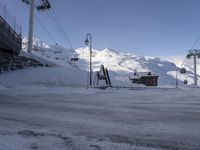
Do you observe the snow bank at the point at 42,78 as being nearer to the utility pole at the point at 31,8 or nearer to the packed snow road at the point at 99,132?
the utility pole at the point at 31,8

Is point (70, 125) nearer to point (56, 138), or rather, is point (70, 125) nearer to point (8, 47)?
point (56, 138)

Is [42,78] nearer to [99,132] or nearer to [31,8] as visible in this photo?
[31,8]

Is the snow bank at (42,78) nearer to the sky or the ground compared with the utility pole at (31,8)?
nearer to the ground


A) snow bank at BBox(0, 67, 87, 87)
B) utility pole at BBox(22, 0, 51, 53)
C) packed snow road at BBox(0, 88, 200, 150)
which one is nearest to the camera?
packed snow road at BBox(0, 88, 200, 150)

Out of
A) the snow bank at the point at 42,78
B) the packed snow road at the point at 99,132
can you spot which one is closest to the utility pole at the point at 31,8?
the snow bank at the point at 42,78

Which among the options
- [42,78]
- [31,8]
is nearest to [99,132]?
[42,78]

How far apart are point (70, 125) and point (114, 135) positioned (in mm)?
1702

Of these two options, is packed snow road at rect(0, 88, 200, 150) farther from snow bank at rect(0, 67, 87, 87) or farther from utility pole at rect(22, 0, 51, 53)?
utility pole at rect(22, 0, 51, 53)

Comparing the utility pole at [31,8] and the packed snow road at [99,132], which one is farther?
the utility pole at [31,8]

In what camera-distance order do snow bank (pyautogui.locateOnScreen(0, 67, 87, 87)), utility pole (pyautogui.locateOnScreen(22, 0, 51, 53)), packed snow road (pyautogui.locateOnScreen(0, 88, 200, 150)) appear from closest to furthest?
packed snow road (pyautogui.locateOnScreen(0, 88, 200, 150)) → snow bank (pyautogui.locateOnScreen(0, 67, 87, 87)) → utility pole (pyautogui.locateOnScreen(22, 0, 51, 53))

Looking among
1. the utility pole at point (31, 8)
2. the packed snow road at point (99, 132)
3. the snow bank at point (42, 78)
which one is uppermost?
the utility pole at point (31, 8)

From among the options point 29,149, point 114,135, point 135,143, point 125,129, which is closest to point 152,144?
point 135,143

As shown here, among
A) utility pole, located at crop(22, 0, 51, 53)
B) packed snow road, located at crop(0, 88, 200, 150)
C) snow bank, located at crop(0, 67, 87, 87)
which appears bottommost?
packed snow road, located at crop(0, 88, 200, 150)

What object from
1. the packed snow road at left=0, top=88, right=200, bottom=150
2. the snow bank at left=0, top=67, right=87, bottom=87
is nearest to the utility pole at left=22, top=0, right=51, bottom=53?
the snow bank at left=0, top=67, right=87, bottom=87
